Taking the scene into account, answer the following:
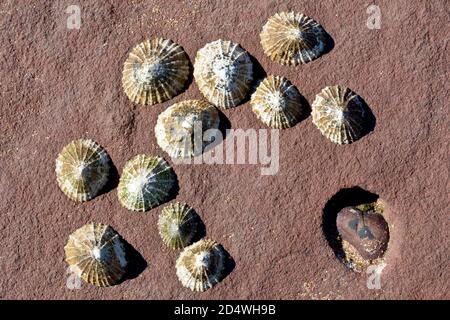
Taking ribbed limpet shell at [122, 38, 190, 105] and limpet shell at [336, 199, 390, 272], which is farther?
limpet shell at [336, 199, 390, 272]

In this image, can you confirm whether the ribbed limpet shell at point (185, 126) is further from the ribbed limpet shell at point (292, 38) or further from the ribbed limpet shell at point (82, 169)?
the ribbed limpet shell at point (292, 38)

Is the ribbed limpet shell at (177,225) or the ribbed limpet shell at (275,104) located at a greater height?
the ribbed limpet shell at (275,104)

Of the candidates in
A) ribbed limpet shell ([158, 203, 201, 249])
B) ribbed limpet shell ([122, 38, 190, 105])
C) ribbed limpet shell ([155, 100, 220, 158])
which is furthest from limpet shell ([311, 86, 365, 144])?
ribbed limpet shell ([158, 203, 201, 249])

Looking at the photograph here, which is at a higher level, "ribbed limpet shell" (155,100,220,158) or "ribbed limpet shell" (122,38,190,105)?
"ribbed limpet shell" (122,38,190,105)

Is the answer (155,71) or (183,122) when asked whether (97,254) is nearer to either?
(183,122)

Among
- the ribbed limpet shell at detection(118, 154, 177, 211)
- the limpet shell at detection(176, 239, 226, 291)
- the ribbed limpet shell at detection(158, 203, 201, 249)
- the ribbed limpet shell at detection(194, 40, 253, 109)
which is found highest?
the ribbed limpet shell at detection(194, 40, 253, 109)

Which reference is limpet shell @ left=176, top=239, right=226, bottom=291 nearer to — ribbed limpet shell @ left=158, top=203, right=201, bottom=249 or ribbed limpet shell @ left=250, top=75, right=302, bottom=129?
ribbed limpet shell @ left=158, top=203, right=201, bottom=249

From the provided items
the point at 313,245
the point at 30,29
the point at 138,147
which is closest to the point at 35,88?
the point at 30,29

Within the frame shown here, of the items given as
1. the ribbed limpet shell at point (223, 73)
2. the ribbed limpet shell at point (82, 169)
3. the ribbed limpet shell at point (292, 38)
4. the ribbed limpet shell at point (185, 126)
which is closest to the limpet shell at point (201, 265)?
the ribbed limpet shell at point (185, 126)
